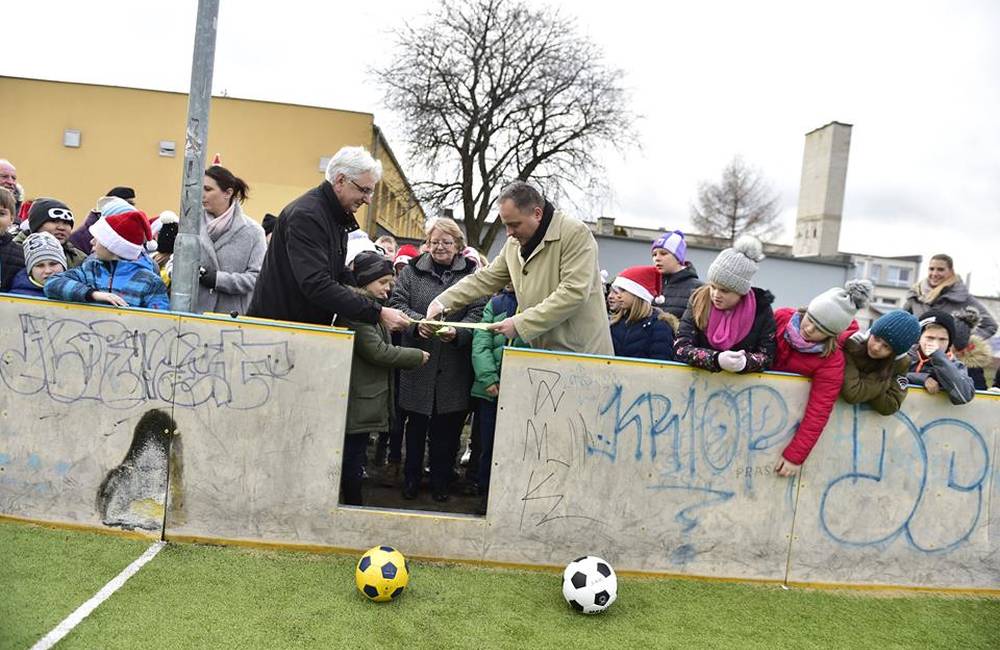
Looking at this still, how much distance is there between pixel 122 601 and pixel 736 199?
163ft

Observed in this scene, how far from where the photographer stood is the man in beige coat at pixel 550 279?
178 inches

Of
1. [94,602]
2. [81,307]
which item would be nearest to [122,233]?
[81,307]

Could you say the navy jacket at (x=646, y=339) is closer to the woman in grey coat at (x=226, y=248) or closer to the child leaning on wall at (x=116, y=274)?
the woman in grey coat at (x=226, y=248)

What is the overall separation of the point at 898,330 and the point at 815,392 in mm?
577

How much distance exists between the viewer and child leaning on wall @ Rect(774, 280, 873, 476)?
14.0 feet

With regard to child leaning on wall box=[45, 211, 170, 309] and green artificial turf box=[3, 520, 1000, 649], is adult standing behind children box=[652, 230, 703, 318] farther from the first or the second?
child leaning on wall box=[45, 211, 170, 309]

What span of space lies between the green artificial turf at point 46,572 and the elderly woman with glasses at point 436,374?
186cm

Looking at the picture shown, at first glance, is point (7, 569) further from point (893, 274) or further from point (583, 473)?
point (893, 274)

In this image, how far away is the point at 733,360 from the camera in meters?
4.31

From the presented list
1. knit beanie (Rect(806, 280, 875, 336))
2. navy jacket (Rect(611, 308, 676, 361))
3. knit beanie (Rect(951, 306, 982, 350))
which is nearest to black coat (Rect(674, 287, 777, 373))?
knit beanie (Rect(806, 280, 875, 336))

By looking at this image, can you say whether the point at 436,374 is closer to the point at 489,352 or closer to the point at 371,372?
the point at 489,352

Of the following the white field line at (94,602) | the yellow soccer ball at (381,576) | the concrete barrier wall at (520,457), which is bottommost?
the white field line at (94,602)

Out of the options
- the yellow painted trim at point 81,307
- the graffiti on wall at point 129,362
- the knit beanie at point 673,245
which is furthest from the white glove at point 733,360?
the yellow painted trim at point 81,307

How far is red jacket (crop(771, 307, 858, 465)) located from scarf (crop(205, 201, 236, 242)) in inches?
152
